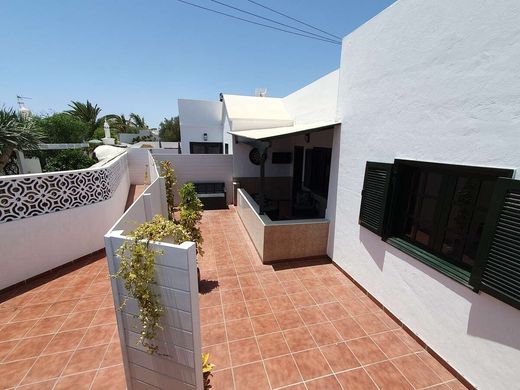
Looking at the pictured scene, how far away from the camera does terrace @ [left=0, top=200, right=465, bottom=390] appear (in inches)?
127

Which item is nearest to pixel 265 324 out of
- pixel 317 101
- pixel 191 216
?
pixel 191 216

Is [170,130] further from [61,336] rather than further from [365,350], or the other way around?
[365,350]

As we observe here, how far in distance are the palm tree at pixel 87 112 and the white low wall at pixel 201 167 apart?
90.5 ft

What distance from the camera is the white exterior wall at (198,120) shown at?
55.4ft

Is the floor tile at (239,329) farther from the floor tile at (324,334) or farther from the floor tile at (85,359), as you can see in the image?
the floor tile at (85,359)

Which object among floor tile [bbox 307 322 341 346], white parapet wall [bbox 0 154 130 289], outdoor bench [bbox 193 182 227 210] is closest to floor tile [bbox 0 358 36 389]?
white parapet wall [bbox 0 154 130 289]

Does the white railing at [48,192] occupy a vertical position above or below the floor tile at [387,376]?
above

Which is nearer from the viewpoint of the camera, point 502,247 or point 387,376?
point 502,247

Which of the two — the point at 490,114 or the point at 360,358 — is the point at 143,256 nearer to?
the point at 360,358

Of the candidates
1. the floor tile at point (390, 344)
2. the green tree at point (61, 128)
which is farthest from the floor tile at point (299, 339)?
the green tree at point (61, 128)

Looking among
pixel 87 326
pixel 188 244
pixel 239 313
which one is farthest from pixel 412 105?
pixel 87 326

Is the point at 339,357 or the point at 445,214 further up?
the point at 445,214

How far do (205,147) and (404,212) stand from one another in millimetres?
15725

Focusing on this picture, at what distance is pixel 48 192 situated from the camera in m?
5.32
